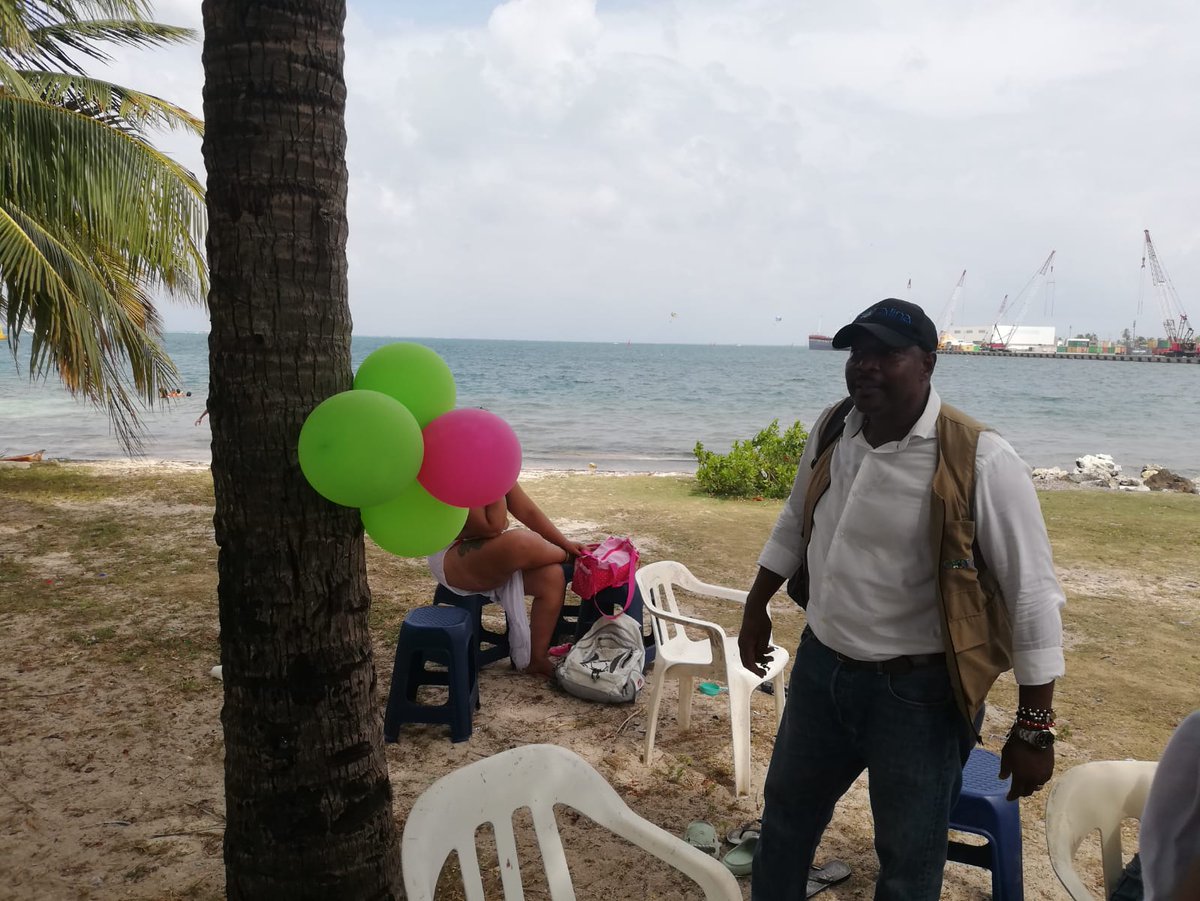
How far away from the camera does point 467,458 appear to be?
228 cm

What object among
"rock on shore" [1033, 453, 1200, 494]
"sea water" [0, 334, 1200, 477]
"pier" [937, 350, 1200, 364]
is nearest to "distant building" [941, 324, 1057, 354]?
"pier" [937, 350, 1200, 364]

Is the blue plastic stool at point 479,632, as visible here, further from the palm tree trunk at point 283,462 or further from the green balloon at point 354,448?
the green balloon at point 354,448

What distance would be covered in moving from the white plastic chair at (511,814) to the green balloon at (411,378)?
968 mm

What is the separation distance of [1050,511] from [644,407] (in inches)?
905

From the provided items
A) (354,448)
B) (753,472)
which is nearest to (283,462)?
(354,448)

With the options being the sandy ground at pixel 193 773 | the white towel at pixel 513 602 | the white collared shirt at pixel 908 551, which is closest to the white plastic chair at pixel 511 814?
the white collared shirt at pixel 908 551

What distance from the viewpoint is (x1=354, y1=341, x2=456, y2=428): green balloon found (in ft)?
7.66

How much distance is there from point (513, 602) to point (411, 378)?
232cm

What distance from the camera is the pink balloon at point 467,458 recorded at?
7.49 ft

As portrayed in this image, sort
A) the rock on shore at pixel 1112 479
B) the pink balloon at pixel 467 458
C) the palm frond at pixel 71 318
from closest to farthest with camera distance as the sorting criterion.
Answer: the pink balloon at pixel 467 458 < the palm frond at pixel 71 318 < the rock on shore at pixel 1112 479

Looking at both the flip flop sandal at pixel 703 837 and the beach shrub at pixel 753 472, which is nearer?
the flip flop sandal at pixel 703 837

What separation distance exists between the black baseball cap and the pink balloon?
3.11 feet

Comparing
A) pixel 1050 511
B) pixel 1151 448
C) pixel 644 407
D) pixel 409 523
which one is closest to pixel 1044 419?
pixel 1151 448

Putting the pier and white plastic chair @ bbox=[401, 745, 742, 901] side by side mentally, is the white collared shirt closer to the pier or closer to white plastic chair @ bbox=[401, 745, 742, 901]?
white plastic chair @ bbox=[401, 745, 742, 901]
